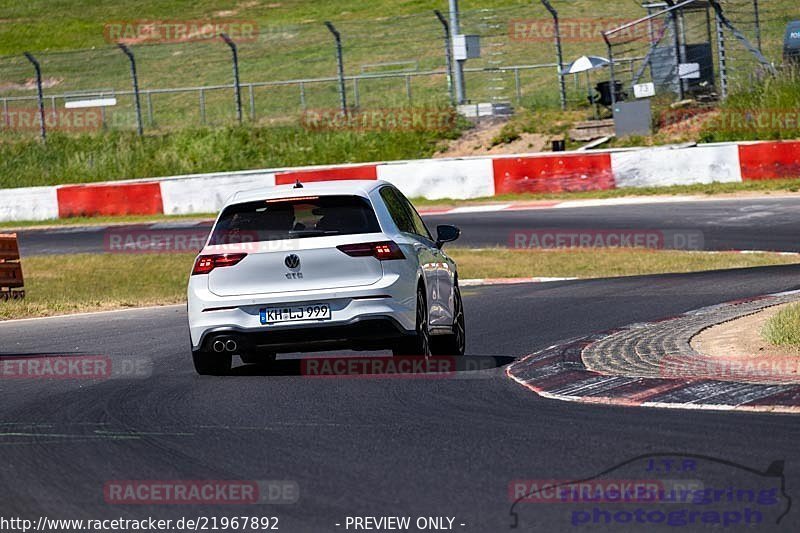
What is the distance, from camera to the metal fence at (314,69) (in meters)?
44.5

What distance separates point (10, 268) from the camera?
1962cm

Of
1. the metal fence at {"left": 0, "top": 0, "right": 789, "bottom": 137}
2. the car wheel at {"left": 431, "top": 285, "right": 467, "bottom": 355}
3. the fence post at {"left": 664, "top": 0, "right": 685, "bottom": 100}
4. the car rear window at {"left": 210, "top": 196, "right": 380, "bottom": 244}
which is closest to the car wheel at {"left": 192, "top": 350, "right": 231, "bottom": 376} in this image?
the car rear window at {"left": 210, "top": 196, "right": 380, "bottom": 244}

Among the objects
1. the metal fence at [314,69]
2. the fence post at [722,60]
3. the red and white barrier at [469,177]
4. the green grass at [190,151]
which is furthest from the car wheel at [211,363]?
the metal fence at [314,69]

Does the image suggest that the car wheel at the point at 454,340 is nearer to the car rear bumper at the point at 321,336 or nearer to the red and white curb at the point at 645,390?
the red and white curb at the point at 645,390

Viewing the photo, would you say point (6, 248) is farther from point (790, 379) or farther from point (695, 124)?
point (695, 124)

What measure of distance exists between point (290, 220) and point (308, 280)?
50cm

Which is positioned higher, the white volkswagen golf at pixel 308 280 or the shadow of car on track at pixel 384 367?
the white volkswagen golf at pixel 308 280

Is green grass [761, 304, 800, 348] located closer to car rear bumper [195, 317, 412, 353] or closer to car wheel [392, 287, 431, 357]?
car wheel [392, 287, 431, 357]

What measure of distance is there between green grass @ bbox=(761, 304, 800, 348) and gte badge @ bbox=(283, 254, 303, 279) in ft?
11.3

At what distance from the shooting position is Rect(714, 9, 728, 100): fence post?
31.0 meters

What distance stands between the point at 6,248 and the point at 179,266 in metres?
4.02

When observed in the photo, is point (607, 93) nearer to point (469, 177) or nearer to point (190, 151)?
point (469, 177)

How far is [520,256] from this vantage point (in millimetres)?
21703

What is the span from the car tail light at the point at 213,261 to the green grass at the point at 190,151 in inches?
950
